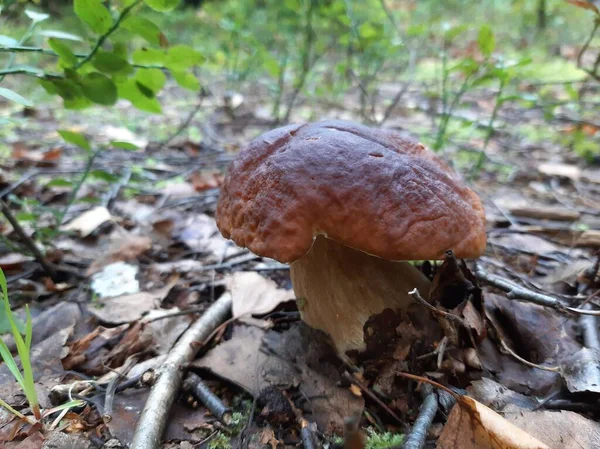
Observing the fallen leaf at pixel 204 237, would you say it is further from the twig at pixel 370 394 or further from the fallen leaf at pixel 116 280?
the twig at pixel 370 394

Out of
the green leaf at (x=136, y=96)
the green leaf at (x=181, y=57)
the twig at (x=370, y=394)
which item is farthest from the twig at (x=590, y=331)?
the green leaf at (x=136, y=96)

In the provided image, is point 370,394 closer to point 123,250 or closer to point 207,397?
point 207,397

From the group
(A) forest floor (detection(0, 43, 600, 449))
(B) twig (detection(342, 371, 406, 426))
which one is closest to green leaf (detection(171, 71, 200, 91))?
(A) forest floor (detection(0, 43, 600, 449))

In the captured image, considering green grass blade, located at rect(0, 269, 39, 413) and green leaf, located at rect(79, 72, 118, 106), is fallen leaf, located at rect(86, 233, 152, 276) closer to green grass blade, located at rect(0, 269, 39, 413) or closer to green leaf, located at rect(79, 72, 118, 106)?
green leaf, located at rect(79, 72, 118, 106)

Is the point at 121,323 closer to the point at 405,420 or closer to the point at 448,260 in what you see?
the point at 405,420

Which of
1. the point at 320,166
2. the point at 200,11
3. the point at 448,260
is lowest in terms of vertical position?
A: the point at 448,260

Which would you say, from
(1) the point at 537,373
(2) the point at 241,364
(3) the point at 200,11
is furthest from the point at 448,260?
(3) the point at 200,11
